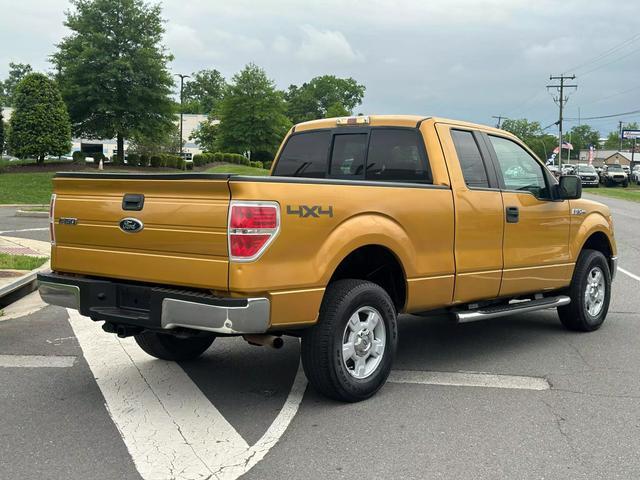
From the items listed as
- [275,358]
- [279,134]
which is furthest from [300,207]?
→ [279,134]

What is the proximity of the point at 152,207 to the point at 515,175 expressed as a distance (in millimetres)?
3528

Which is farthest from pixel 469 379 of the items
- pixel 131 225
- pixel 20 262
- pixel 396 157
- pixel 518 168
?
pixel 20 262

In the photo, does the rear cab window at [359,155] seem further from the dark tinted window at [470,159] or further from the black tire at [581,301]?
the black tire at [581,301]

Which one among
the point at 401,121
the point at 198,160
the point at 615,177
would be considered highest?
the point at 198,160

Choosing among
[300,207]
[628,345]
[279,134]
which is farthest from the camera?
[279,134]

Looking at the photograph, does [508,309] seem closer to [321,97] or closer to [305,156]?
[305,156]

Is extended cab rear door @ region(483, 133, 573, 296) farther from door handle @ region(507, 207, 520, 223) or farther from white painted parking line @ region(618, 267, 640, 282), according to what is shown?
white painted parking line @ region(618, 267, 640, 282)

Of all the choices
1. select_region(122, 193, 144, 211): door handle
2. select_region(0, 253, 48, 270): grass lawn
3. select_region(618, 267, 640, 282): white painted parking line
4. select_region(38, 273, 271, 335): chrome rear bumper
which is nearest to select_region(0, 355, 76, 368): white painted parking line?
select_region(38, 273, 271, 335): chrome rear bumper

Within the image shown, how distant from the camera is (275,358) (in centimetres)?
604

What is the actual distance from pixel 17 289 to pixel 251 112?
50.5 meters

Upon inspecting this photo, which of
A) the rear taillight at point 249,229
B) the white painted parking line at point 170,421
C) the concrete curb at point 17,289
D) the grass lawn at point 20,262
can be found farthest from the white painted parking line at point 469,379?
the grass lawn at point 20,262

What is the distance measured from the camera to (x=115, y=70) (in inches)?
1412

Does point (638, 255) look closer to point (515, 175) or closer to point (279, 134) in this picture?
point (515, 175)

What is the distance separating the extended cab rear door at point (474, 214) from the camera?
18.1 ft
